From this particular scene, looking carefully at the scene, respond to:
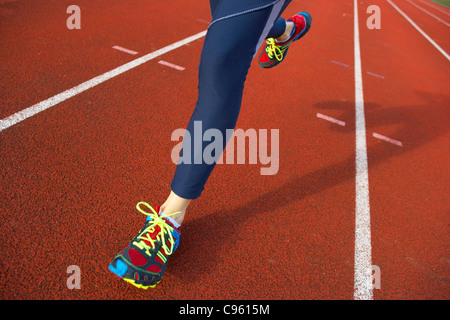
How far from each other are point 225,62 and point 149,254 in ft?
3.14

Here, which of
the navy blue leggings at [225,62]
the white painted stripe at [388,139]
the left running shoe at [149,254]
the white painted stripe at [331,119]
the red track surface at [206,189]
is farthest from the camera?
the white painted stripe at [331,119]

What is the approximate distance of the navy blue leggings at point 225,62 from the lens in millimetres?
1271

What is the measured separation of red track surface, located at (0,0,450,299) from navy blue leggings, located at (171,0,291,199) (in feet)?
2.00

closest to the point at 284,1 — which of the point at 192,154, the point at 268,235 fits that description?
the point at 192,154

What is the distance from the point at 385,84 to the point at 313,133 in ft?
9.22

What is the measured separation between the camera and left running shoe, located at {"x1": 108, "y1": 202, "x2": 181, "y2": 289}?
1491 mm

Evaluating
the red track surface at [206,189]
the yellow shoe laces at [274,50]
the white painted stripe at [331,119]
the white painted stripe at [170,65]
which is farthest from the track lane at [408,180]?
the white painted stripe at [170,65]

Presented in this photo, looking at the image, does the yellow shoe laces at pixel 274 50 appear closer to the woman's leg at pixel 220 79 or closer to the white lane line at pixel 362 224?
the white lane line at pixel 362 224

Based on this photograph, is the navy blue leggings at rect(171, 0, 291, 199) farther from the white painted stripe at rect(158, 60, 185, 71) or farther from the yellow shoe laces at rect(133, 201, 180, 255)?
the white painted stripe at rect(158, 60, 185, 71)

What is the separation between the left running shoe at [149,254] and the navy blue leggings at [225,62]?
268 millimetres

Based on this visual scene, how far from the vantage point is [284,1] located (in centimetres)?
136

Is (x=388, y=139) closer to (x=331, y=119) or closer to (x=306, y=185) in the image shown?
(x=331, y=119)

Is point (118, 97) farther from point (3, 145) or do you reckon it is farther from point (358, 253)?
point (358, 253)

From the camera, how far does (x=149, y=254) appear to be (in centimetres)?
156
